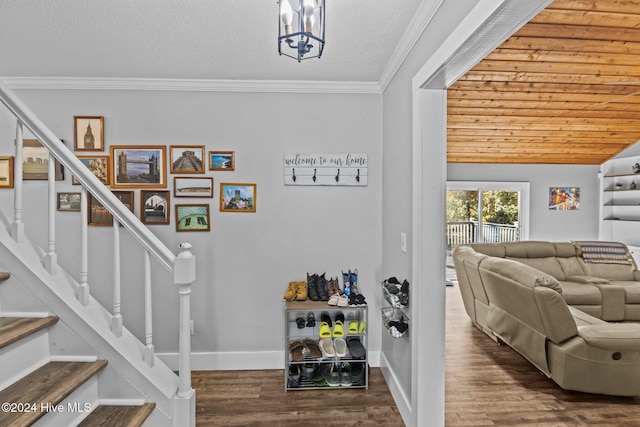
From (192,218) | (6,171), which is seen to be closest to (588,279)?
(192,218)

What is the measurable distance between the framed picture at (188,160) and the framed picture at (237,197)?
0.26 meters

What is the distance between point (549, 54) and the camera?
8.84 ft

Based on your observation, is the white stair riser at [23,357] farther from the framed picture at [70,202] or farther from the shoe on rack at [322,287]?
the shoe on rack at [322,287]

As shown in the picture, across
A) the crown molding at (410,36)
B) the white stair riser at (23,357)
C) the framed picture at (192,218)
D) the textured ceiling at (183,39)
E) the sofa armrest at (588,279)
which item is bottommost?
the sofa armrest at (588,279)

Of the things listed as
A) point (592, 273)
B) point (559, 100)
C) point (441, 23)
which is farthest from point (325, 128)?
point (592, 273)

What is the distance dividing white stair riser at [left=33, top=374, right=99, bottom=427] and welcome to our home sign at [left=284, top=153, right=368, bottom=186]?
1875mm

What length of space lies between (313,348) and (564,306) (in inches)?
73.7

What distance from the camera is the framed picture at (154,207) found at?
2846 millimetres

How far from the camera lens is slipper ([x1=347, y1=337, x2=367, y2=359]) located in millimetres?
2570

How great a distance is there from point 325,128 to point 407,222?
1.19m

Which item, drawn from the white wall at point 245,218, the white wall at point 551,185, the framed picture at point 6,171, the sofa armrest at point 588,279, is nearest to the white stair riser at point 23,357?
the white wall at point 245,218

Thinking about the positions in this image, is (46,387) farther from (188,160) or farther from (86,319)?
(188,160)

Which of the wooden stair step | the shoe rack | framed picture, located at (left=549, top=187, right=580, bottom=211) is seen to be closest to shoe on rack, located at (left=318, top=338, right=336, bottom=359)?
the shoe rack

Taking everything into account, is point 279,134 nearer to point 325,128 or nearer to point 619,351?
point 325,128
